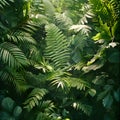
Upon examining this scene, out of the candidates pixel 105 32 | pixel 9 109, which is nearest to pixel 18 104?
pixel 9 109

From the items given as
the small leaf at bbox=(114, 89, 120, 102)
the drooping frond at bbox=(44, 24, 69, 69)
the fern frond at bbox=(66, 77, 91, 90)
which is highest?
the drooping frond at bbox=(44, 24, 69, 69)

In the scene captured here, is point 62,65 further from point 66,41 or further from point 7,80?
point 7,80

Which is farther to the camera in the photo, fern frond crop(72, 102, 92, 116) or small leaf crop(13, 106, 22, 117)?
fern frond crop(72, 102, 92, 116)

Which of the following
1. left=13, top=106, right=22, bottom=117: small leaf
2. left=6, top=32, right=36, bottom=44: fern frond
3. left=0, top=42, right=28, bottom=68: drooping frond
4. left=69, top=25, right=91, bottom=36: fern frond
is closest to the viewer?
left=13, top=106, right=22, bottom=117: small leaf

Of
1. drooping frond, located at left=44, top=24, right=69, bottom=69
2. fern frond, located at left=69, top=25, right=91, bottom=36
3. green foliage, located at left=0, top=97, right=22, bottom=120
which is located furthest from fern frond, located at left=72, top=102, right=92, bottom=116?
fern frond, located at left=69, top=25, right=91, bottom=36

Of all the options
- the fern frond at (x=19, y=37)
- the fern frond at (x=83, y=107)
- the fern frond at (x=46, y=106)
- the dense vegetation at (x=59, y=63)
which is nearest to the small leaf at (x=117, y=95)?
the dense vegetation at (x=59, y=63)

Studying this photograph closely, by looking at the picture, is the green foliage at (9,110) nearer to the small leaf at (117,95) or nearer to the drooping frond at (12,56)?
the drooping frond at (12,56)

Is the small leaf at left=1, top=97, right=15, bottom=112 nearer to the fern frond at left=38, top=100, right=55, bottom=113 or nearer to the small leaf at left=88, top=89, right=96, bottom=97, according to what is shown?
the fern frond at left=38, top=100, right=55, bottom=113

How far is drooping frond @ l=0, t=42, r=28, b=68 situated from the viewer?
337 centimetres

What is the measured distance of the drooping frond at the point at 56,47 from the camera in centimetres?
380

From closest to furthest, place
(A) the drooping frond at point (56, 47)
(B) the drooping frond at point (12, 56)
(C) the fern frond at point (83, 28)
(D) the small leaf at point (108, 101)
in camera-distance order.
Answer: (D) the small leaf at point (108, 101) < (B) the drooping frond at point (12, 56) < (C) the fern frond at point (83, 28) < (A) the drooping frond at point (56, 47)

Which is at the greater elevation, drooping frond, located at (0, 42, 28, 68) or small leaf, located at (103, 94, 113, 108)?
drooping frond, located at (0, 42, 28, 68)

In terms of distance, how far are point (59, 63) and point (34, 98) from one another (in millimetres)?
680

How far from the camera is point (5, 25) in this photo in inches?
151
